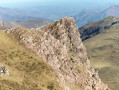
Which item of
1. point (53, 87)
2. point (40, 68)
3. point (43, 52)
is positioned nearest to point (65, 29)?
→ point (43, 52)

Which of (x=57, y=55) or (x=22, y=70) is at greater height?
(x=57, y=55)

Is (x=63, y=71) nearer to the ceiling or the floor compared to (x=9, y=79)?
nearer to the floor

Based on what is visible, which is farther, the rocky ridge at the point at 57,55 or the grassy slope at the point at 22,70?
Answer: the rocky ridge at the point at 57,55

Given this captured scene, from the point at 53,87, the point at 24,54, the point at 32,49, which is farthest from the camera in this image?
the point at 32,49

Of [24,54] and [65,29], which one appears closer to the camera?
[24,54]

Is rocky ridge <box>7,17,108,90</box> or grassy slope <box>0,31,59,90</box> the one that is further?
rocky ridge <box>7,17,108,90</box>

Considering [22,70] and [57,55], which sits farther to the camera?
[57,55]

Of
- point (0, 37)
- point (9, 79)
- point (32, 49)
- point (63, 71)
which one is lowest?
point (63, 71)

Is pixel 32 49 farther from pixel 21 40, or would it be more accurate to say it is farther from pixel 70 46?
pixel 70 46
